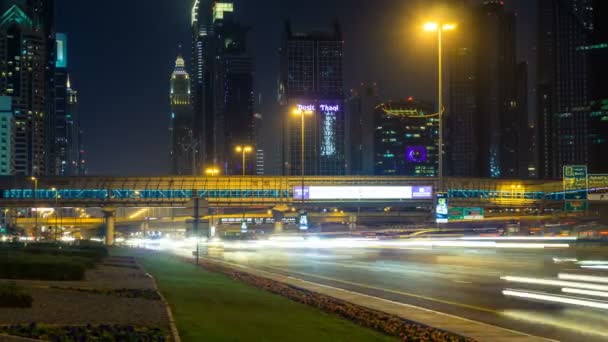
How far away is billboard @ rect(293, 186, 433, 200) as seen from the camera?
350 feet

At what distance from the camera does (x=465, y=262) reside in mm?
41812

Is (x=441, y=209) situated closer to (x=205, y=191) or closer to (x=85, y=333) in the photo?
(x=85, y=333)

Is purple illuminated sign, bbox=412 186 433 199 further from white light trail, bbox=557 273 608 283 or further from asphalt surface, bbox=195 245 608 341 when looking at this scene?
white light trail, bbox=557 273 608 283

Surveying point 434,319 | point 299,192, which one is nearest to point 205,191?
point 299,192

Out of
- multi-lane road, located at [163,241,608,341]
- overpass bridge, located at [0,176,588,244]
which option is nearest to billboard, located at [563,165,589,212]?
multi-lane road, located at [163,241,608,341]

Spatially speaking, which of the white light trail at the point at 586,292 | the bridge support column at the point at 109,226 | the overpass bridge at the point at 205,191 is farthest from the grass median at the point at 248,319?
the overpass bridge at the point at 205,191

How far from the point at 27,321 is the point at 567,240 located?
48906 millimetres

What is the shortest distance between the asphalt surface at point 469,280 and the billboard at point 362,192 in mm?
49327

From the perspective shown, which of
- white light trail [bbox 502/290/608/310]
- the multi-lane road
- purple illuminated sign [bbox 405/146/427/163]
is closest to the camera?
the multi-lane road

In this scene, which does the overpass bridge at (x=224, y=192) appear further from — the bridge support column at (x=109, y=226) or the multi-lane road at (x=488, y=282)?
the multi-lane road at (x=488, y=282)

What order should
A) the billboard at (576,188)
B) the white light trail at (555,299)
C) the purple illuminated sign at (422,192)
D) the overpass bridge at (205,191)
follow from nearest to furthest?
1. the white light trail at (555,299)
2. the billboard at (576,188)
3. the overpass bridge at (205,191)
4. the purple illuminated sign at (422,192)

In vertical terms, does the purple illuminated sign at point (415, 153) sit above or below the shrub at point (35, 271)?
above

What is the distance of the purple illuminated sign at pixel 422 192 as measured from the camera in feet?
355

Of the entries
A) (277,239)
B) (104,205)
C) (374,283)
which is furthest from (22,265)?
(104,205)
